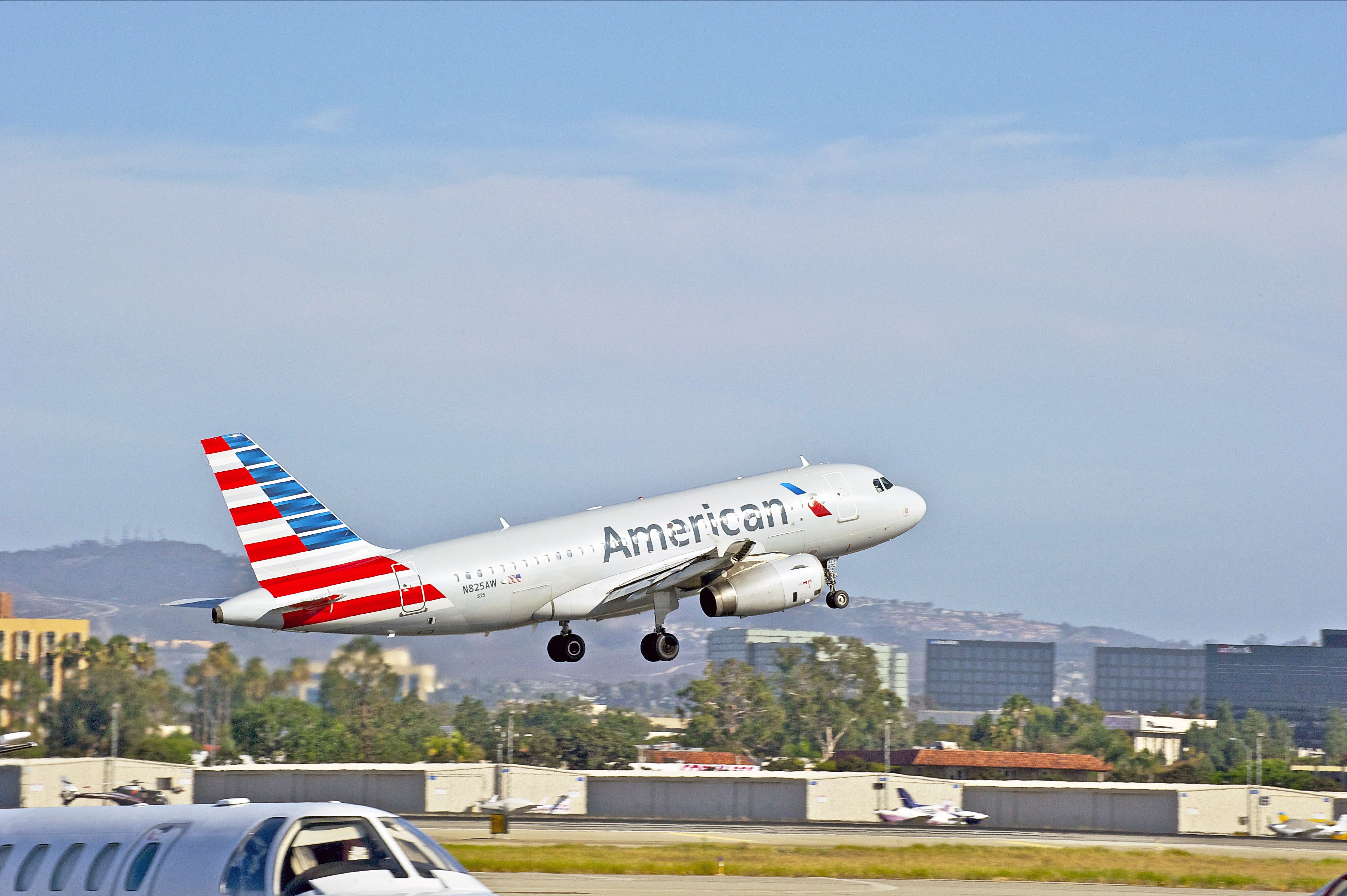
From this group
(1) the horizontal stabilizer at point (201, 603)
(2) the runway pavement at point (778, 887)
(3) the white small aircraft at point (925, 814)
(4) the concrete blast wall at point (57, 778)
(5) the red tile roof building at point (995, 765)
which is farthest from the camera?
(5) the red tile roof building at point (995, 765)

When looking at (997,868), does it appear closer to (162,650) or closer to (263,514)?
(263,514)

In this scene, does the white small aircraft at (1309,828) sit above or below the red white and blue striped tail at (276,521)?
below

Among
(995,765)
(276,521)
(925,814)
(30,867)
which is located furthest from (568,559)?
(995,765)

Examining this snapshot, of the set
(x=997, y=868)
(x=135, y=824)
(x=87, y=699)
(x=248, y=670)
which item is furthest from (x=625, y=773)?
(x=135, y=824)

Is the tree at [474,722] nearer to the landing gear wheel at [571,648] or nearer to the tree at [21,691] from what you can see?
the tree at [21,691]

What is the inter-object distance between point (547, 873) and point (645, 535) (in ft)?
46.1

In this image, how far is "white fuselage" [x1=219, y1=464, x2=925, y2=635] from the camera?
43656mm

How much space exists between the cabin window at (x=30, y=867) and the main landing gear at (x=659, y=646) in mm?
32777

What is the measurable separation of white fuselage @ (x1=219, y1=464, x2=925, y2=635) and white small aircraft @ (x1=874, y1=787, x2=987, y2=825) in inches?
1989

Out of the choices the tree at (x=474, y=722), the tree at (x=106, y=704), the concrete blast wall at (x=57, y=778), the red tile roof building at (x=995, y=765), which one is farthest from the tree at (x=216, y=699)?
the red tile roof building at (x=995, y=765)

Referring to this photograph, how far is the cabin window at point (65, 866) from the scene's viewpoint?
58.1 feet

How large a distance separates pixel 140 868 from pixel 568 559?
30828 mm

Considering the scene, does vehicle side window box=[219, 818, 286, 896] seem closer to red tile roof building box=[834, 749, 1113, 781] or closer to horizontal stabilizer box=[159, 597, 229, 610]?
horizontal stabilizer box=[159, 597, 229, 610]

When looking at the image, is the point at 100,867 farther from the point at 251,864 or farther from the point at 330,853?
the point at 330,853
